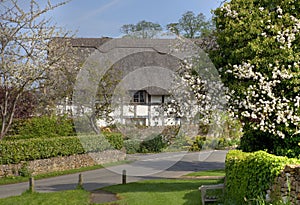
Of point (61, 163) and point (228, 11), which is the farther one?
point (61, 163)

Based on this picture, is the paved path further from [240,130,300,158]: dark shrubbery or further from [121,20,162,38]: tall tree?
Answer: [121,20,162,38]: tall tree

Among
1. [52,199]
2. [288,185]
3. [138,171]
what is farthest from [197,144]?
[288,185]

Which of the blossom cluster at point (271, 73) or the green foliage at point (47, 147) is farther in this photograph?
the green foliage at point (47, 147)

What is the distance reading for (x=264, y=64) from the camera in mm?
10562

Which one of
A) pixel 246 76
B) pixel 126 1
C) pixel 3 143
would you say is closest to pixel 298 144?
pixel 246 76

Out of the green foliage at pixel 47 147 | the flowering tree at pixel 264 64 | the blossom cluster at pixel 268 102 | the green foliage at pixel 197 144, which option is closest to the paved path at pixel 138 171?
the green foliage at pixel 47 147

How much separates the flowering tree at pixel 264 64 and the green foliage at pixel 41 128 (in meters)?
15.5

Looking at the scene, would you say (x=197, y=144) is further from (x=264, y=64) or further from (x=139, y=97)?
(x=264, y=64)

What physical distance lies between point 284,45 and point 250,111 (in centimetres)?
191

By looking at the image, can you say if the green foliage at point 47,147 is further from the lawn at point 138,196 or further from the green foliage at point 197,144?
the green foliage at point 197,144

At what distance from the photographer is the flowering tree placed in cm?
1036

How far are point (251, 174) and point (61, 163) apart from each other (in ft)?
50.6

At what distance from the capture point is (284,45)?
34.6ft

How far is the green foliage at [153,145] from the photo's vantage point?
30.8 m
